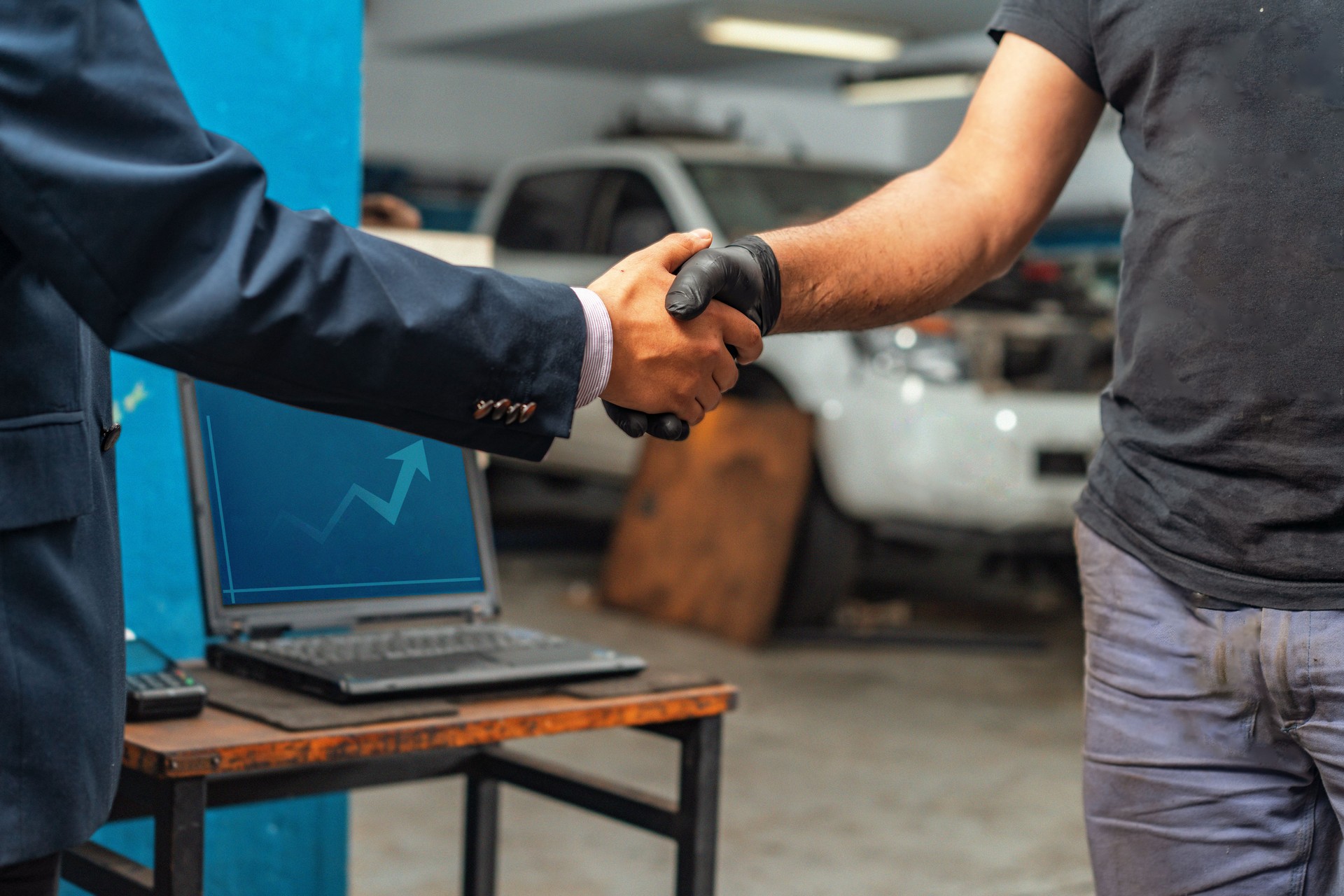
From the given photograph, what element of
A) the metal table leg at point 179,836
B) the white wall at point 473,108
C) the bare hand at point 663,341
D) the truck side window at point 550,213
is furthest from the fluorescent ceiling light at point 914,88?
the metal table leg at point 179,836

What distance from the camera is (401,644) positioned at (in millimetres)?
1732

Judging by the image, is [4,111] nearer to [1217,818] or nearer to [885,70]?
[1217,818]

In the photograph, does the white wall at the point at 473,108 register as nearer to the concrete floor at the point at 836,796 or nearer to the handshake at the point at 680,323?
the concrete floor at the point at 836,796

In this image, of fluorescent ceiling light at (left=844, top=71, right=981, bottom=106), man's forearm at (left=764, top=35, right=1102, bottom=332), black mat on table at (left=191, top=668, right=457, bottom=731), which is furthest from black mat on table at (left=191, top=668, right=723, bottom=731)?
fluorescent ceiling light at (left=844, top=71, right=981, bottom=106)

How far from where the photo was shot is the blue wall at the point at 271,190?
6.84ft

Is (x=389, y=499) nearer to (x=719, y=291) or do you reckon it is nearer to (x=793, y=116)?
(x=719, y=291)

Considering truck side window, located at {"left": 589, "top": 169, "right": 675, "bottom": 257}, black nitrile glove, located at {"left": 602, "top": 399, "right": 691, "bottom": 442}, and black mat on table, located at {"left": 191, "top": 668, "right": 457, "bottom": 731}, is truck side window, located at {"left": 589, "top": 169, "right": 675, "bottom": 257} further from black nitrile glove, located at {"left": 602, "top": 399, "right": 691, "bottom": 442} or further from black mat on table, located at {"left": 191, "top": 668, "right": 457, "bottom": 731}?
black nitrile glove, located at {"left": 602, "top": 399, "right": 691, "bottom": 442}

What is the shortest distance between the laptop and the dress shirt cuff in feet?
1.57

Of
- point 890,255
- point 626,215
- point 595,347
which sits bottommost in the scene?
point 595,347

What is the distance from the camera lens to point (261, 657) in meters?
1.65

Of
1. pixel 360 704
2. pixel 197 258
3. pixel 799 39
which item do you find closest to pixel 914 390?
pixel 360 704

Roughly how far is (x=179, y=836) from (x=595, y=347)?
62 centimetres

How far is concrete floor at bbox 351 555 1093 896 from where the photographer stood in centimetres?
310

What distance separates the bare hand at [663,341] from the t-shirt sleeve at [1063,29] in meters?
0.41
